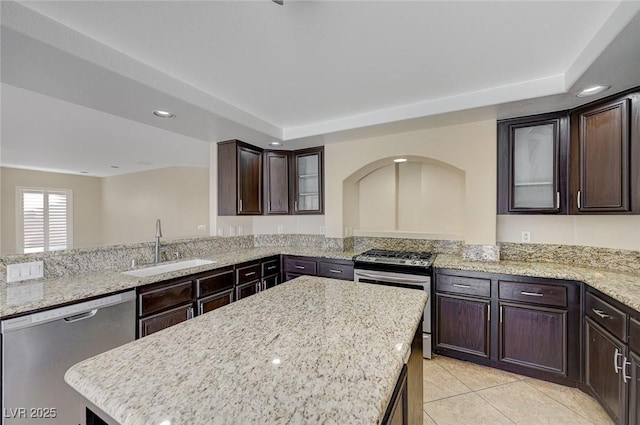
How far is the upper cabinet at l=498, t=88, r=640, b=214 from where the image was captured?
198 cm

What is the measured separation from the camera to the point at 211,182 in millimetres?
3646

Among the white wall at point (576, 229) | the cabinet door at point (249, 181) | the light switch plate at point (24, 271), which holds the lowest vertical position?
the light switch plate at point (24, 271)

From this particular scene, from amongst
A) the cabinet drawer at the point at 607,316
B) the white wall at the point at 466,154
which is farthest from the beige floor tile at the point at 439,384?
the white wall at the point at 466,154

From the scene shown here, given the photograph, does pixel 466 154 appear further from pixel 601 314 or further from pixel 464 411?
pixel 464 411

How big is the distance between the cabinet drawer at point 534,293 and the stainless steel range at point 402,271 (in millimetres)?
623

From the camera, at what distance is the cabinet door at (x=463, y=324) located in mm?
2504

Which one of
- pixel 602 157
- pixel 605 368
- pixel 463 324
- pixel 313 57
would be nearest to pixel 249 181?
pixel 313 57

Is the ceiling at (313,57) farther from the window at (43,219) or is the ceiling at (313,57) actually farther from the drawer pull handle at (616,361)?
the window at (43,219)

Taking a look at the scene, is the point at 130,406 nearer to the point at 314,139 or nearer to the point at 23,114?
the point at 314,139

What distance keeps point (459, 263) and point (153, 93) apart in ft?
9.78

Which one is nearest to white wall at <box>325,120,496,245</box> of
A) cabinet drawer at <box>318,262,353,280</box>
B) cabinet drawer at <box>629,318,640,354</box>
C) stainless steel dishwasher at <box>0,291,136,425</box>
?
cabinet drawer at <box>318,262,353,280</box>

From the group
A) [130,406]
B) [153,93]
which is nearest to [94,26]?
[153,93]

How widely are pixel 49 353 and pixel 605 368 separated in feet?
11.7

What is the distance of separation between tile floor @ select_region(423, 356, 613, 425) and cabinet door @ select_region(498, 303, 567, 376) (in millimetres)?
161
